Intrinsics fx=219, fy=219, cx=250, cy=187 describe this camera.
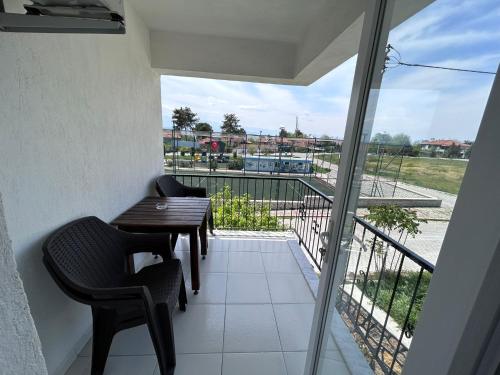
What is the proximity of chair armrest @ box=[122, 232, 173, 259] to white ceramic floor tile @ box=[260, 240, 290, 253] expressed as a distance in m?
1.48

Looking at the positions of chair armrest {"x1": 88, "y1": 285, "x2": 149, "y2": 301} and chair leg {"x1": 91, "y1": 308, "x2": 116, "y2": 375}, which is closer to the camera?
chair armrest {"x1": 88, "y1": 285, "x2": 149, "y2": 301}

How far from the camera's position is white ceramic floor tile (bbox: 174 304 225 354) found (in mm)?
1581

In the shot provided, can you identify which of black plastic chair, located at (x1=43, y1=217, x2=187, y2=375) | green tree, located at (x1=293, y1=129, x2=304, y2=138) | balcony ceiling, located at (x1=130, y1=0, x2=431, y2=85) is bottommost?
black plastic chair, located at (x1=43, y1=217, x2=187, y2=375)

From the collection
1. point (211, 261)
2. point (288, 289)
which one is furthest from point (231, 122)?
point (288, 289)

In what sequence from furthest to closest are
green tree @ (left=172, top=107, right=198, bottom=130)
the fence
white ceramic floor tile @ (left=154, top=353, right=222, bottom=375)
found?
green tree @ (left=172, top=107, right=198, bottom=130), the fence, white ceramic floor tile @ (left=154, top=353, right=222, bottom=375)

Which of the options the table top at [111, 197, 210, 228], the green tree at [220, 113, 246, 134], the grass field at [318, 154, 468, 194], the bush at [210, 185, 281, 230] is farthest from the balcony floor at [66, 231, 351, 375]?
the green tree at [220, 113, 246, 134]

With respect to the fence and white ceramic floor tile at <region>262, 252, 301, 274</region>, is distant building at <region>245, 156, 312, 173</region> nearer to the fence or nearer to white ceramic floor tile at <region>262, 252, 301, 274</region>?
the fence

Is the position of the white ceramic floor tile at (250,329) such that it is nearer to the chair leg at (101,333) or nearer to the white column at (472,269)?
the chair leg at (101,333)

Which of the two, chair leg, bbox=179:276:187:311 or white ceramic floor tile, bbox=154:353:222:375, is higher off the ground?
chair leg, bbox=179:276:187:311

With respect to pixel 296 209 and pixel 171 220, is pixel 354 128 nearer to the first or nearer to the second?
pixel 171 220

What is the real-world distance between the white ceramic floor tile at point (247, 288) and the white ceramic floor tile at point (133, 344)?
70 cm

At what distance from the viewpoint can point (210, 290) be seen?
215 centimetres

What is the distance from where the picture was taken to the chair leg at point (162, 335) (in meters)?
1.23

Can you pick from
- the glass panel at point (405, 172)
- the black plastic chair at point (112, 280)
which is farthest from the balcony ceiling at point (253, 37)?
the black plastic chair at point (112, 280)
